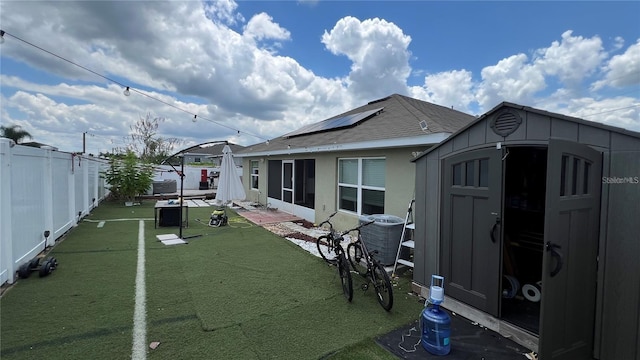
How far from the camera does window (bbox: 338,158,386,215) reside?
6.38m

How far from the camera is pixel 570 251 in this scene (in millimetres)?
2453

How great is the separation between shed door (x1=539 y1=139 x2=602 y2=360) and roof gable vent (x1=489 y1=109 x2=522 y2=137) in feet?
1.94

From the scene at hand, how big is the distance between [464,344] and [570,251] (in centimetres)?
134

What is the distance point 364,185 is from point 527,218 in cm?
321

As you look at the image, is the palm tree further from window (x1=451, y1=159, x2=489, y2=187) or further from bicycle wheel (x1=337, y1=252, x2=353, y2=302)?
window (x1=451, y1=159, x2=489, y2=187)

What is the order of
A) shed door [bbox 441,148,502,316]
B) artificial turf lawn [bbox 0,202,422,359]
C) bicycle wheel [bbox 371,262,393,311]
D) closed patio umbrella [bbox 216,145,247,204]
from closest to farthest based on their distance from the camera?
artificial turf lawn [bbox 0,202,422,359], shed door [bbox 441,148,502,316], bicycle wheel [bbox 371,262,393,311], closed patio umbrella [bbox 216,145,247,204]

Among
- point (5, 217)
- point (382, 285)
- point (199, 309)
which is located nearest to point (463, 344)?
point (382, 285)

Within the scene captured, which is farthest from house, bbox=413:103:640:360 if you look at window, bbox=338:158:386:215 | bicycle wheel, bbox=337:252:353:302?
window, bbox=338:158:386:215

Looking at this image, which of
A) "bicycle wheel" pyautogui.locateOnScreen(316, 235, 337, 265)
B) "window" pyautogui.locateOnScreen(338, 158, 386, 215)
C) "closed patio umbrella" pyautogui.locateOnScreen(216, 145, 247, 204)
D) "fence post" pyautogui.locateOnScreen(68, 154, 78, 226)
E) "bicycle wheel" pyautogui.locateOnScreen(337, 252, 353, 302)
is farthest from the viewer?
"closed patio umbrella" pyautogui.locateOnScreen(216, 145, 247, 204)

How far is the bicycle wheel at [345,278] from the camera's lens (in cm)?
368

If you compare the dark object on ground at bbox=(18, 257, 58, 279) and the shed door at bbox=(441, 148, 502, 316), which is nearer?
the shed door at bbox=(441, 148, 502, 316)

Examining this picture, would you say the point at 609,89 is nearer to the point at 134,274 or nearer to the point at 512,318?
the point at 512,318

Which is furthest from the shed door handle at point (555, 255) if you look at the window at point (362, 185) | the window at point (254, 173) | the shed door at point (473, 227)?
the window at point (254, 173)

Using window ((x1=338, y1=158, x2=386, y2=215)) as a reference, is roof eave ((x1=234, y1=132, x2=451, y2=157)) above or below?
above
